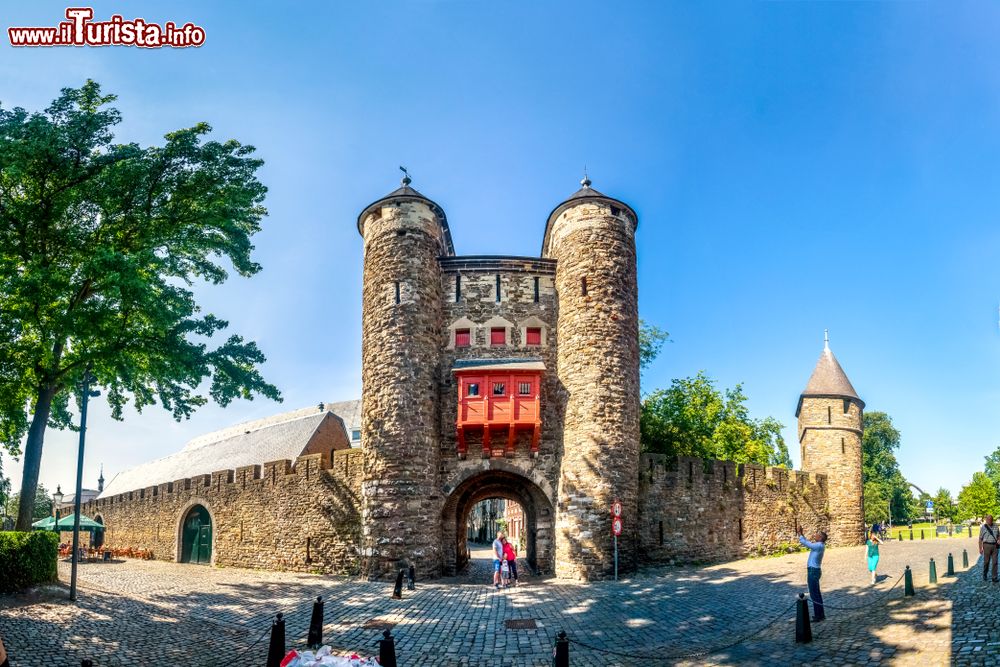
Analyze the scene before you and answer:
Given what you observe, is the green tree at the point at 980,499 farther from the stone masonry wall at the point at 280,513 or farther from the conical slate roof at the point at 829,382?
the stone masonry wall at the point at 280,513

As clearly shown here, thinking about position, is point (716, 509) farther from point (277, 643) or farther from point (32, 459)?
point (32, 459)

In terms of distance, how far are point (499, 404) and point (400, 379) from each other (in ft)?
10.0

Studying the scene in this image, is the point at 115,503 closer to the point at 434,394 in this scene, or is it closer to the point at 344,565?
the point at 344,565

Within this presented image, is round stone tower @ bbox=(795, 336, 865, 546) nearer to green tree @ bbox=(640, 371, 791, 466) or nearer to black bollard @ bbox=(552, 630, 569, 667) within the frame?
green tree @ bbox=(640, 371, 791, 466)

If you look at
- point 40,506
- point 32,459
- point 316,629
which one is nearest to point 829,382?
point 316,629

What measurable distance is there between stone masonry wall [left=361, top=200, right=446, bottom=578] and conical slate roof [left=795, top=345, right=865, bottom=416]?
19.5 m

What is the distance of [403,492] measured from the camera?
1986 centimetres

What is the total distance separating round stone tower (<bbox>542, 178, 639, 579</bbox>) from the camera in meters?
19.8

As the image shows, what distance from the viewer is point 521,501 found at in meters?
23.3

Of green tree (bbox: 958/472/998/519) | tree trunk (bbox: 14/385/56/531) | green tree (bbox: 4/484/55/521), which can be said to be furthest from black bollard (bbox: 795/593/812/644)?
green tree (bbox: 4/484/55/521)

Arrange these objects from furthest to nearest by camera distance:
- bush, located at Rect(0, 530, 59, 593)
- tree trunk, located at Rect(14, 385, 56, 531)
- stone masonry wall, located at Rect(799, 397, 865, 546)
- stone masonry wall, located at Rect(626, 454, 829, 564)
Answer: stone masonry wall, located at Rect(799, 397, 865, 546), stone masonry wall, located at Rect(626, 454, 829, 564), tree trunk, located at Rect(14, 385, 56, 531), bush, located at Rect(0, 530, 59, 593)

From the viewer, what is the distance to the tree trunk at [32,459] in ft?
54.8

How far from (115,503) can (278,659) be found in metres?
34.7

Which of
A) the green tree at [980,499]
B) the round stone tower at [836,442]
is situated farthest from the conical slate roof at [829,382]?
the green tree at [980,499]
